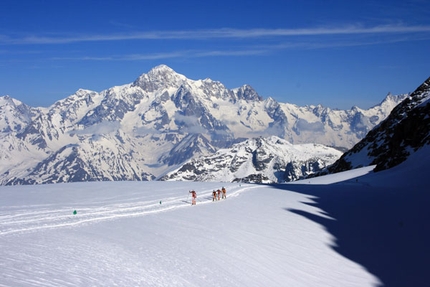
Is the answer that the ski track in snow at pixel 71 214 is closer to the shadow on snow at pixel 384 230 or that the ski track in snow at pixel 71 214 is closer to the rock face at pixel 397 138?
the shadow on snow at pixel 384 230

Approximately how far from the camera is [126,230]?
86.0ft

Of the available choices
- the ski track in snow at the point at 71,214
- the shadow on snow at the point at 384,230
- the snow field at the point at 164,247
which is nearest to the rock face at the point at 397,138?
the shadow on snow at the point at 384,230

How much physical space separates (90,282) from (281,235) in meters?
17.1

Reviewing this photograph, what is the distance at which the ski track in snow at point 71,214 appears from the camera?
26.4 meters

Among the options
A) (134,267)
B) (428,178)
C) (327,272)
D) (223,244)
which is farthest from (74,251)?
(428,178)

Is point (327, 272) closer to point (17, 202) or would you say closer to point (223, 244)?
point (223, 244)

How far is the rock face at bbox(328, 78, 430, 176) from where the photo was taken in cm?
8881

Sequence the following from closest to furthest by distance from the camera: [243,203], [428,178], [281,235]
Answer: [281,235] < [243,203] < [428,178]

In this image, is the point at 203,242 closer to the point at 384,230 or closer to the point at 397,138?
the point at 384,230

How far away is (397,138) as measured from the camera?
9994cm

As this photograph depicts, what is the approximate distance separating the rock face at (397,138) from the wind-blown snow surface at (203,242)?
45.3m

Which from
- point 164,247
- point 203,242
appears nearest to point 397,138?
point 203,242

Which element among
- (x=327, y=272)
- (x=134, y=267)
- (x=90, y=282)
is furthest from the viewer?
(x=327, y=272)

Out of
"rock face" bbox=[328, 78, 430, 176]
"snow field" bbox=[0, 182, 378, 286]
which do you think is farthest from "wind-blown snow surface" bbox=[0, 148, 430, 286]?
"rock face" bbox=[328, 78, 430, 176]
